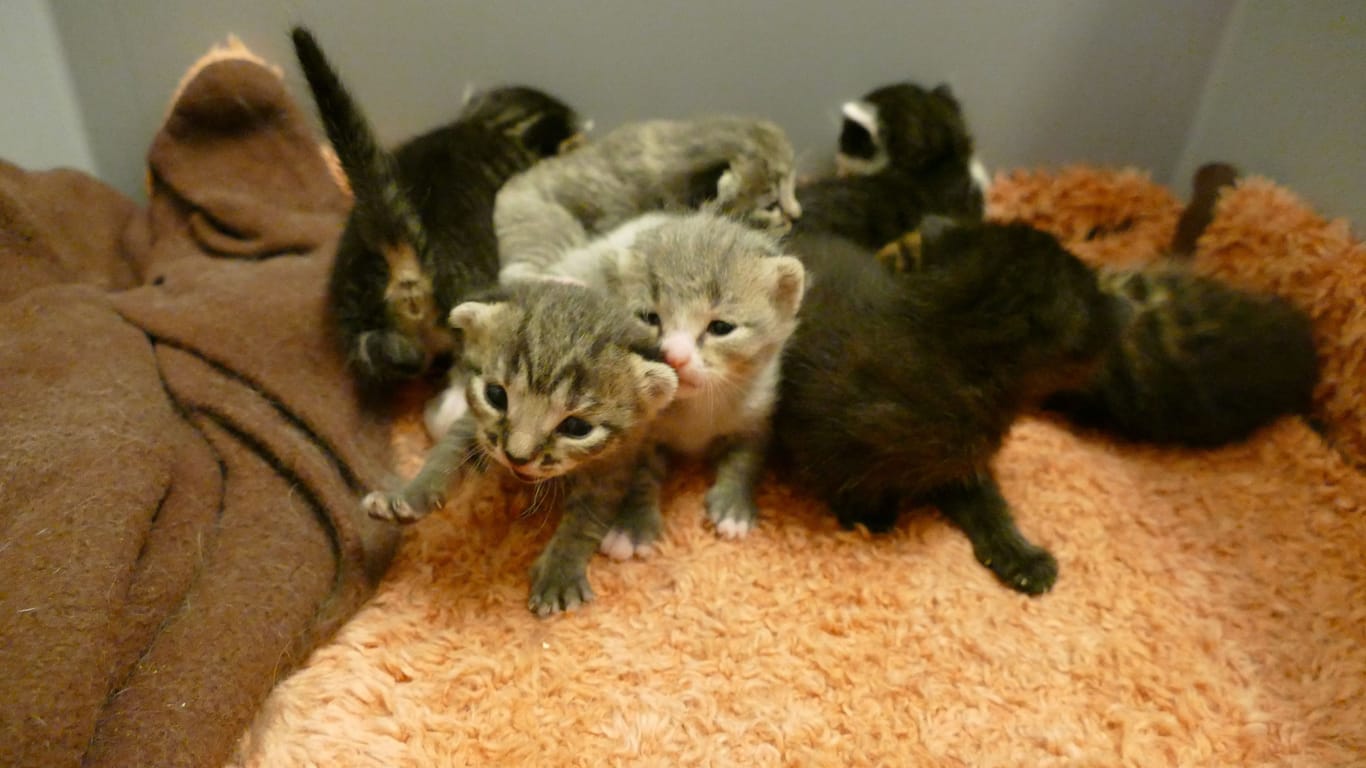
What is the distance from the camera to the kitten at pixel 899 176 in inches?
69.7

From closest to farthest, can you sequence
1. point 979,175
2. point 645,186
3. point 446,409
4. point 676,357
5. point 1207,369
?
point 676,357, point 446,409, point 1207,369, point 645,186, point 979,175

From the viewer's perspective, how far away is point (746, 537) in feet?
4.60

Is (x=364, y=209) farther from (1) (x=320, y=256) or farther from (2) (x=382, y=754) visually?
(2) (x=382, y=754)

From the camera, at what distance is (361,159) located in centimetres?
128

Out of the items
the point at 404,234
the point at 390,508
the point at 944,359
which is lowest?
the point at 390,508

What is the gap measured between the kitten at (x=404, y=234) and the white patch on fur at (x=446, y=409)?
0.22ft

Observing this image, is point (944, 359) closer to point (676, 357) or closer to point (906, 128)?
point (676, 357)

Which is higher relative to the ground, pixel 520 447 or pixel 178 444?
pixel 520 447

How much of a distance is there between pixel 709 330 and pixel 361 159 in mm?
597

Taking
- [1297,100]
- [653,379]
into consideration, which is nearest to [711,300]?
[653,379]

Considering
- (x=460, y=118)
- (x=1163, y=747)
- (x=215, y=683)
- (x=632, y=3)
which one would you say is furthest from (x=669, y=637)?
(x=632, y=3)

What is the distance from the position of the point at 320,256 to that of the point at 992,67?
5.18 ft

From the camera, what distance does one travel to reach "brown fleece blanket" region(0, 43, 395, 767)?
0.98 metres

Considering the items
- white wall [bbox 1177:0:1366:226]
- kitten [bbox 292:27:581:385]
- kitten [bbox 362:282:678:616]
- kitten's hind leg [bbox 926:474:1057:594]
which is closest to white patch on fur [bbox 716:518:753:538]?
kitten [bbox 362:282:678:616]
